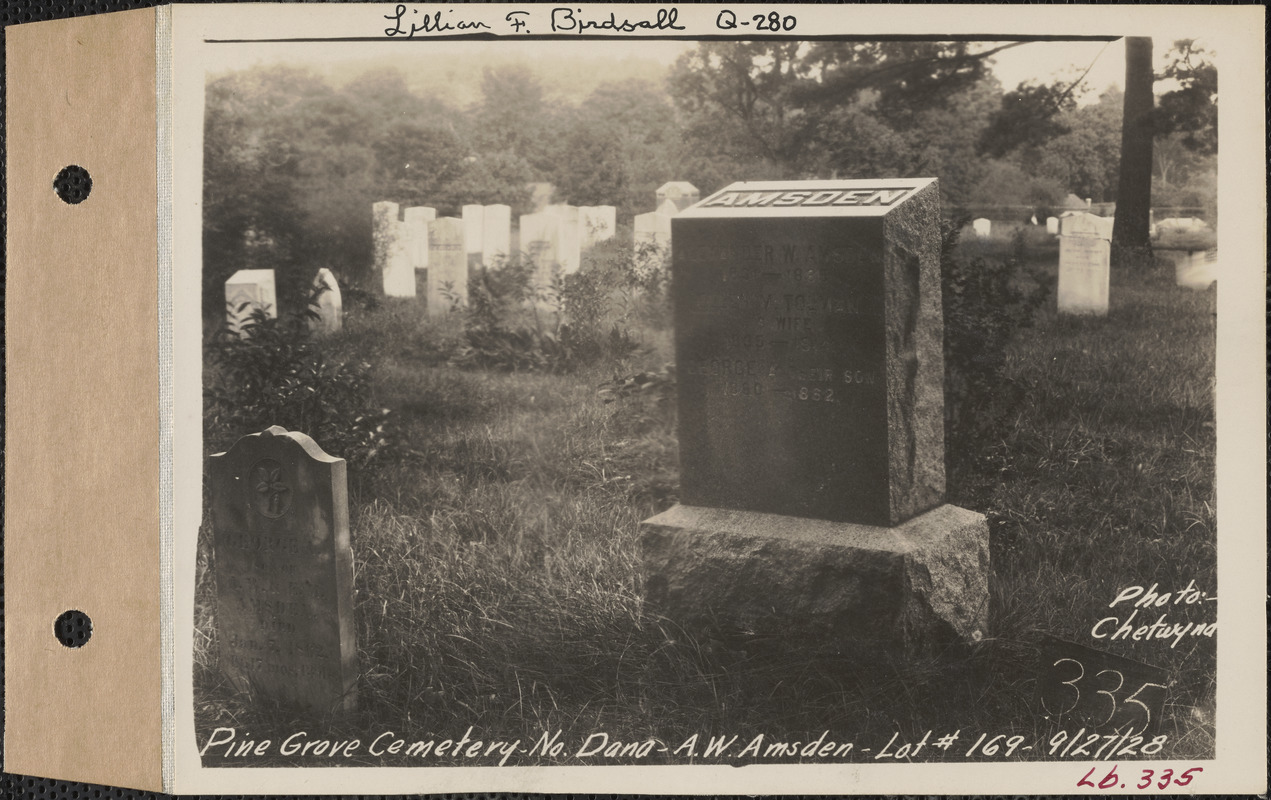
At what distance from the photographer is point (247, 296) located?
2.90 metres

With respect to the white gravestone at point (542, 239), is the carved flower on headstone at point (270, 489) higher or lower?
lower

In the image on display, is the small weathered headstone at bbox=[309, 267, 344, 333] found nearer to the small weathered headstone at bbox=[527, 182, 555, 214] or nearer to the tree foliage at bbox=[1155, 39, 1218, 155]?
the small weathered headstone at bbox=[527, 182, 555, 214]

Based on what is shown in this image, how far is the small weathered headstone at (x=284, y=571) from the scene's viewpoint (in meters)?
Result: 2.79

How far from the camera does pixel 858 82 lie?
2859 millimetres

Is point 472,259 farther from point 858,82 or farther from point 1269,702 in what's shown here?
point 1269,702

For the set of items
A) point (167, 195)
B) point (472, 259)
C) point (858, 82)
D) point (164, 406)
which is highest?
point (858, 82)

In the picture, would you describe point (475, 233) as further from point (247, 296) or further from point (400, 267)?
point (247, 296)

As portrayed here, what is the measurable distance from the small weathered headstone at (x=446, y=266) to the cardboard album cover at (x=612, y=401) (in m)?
0.02

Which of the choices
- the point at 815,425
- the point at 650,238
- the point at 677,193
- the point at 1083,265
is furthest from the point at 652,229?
the point at 1083,265

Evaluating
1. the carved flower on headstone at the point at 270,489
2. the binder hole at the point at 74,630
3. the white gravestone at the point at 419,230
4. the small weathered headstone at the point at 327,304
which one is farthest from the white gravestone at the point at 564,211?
the binder hole at the point at 74,630

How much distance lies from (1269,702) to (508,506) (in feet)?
7.95

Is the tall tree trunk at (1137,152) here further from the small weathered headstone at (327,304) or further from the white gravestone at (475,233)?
the small weathered headstone at (327,304)

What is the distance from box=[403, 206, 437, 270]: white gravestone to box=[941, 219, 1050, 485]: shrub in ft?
5.27

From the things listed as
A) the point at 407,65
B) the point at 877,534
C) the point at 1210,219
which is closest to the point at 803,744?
the point at 877,534
